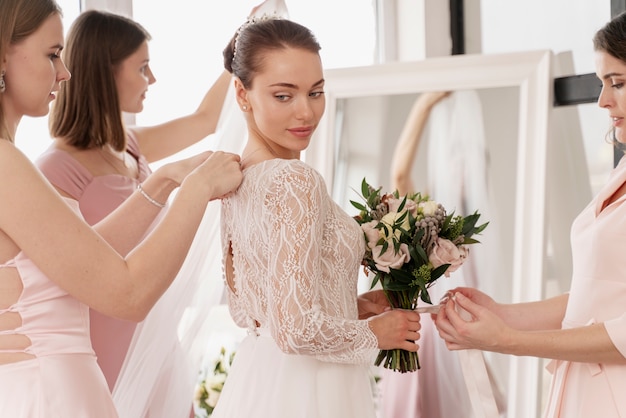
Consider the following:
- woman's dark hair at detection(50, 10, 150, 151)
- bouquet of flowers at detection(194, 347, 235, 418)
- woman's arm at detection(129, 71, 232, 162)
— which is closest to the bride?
woman's dark hair at detection(50, 10, 150, 151)

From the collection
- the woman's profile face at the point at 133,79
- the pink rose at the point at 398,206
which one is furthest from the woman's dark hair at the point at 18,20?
the woman's profile face at the point at 133,79

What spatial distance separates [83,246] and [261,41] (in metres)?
0.72

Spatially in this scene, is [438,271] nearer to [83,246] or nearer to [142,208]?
[142,208]

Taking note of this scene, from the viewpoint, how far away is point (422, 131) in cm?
355

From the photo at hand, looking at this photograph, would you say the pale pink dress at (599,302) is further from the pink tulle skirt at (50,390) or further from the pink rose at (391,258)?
the pink tulle skirt at (50,390)

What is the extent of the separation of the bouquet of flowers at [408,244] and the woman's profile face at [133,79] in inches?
52.0

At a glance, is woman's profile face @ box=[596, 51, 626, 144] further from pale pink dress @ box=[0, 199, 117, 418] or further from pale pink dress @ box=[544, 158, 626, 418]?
pale pink dress @ box=[0, 199, 117, 418]

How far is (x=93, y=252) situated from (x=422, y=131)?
2015mm

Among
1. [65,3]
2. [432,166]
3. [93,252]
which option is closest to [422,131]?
[432,166]

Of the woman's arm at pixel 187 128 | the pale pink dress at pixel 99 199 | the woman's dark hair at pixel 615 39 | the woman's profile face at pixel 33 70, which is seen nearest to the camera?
the woman's profile face at pixel 33 70

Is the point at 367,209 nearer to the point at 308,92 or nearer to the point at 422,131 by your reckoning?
the point at 308,92

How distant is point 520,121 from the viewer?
11.1 feet

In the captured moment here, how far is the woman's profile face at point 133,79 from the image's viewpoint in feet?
10.5

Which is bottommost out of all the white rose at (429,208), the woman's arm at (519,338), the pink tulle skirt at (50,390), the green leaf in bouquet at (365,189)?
the pink tulle skirt at (50,390)
